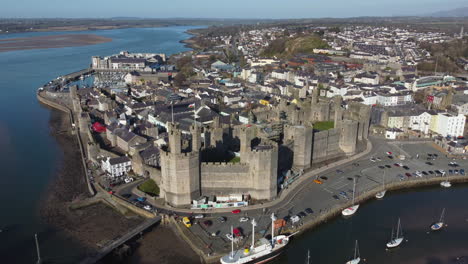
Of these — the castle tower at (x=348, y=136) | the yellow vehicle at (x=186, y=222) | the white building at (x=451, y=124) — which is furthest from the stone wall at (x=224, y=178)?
the white building at (x=451, y=124)

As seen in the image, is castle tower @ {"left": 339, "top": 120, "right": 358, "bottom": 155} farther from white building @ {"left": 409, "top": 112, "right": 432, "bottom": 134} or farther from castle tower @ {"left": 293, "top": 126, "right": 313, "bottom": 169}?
white building @ {"left": 409, "top": 112, "right": 432, "bottom": 134}

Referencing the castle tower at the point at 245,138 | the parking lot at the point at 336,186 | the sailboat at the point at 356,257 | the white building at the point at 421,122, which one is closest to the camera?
the sailboat at the point at 356,257

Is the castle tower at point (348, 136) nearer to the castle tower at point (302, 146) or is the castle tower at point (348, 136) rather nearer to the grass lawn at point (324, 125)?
the grass lawn at point (324, 125)

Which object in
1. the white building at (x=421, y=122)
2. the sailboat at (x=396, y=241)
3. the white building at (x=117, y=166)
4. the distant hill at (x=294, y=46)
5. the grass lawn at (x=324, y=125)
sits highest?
the distant hill at (x=294, y=46)

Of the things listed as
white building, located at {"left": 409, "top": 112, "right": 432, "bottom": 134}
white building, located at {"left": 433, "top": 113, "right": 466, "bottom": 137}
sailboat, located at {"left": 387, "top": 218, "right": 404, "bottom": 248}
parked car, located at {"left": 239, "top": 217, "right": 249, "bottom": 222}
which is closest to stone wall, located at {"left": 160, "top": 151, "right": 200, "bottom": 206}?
parked car, located at {"left": 239, "top": 217, "right": 249, "bottom": 222}

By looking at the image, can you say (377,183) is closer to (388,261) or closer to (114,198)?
(388,261)

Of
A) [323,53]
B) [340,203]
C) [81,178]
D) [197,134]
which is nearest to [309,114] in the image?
[340,203]
